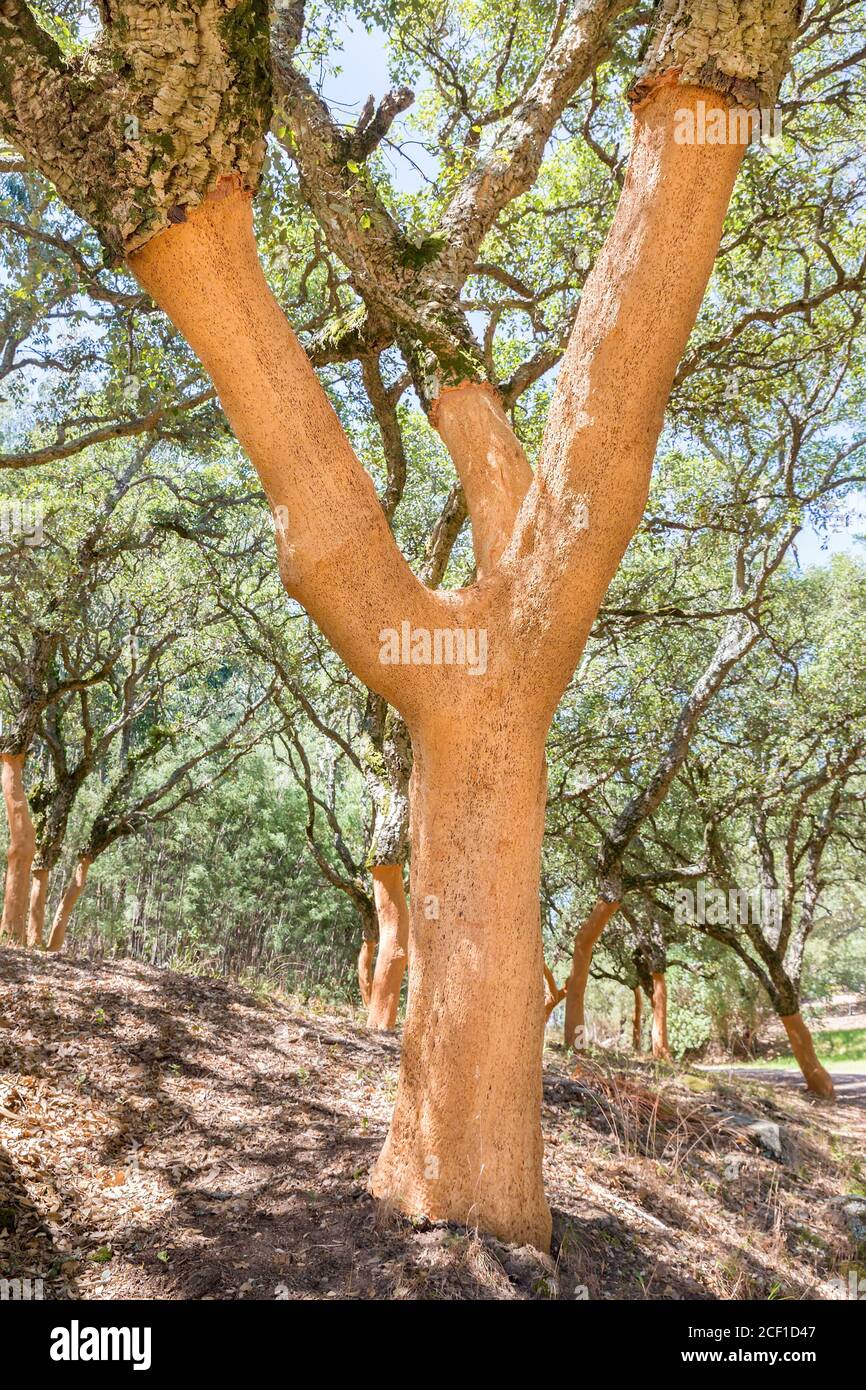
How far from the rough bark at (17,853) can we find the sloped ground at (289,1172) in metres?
4.10

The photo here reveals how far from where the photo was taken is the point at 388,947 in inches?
331

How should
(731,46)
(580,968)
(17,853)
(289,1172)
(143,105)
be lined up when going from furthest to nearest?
(580,968) → (17,853) → (289,1172) → (731,46) → (143,105)

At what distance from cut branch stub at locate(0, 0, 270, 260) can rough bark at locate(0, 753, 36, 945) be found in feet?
28.4

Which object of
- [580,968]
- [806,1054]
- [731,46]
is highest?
[731,46]

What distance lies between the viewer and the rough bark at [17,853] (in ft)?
33.5

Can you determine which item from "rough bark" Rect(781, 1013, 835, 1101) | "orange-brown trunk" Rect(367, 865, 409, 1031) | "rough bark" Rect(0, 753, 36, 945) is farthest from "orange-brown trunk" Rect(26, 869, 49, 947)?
"rough bark" Rect(781, 1013, 835, 1101)

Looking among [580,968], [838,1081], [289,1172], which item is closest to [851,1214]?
[289,1172]

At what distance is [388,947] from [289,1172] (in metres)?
4.40

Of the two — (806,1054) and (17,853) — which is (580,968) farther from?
(17,853)

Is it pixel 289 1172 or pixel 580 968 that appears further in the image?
pixel 580 968

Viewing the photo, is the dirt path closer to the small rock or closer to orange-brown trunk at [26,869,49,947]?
the small rock

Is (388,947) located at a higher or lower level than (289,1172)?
higher

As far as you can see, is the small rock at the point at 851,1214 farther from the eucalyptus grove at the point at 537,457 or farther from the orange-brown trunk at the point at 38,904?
the orange-brown trunk at the point at 38,904
